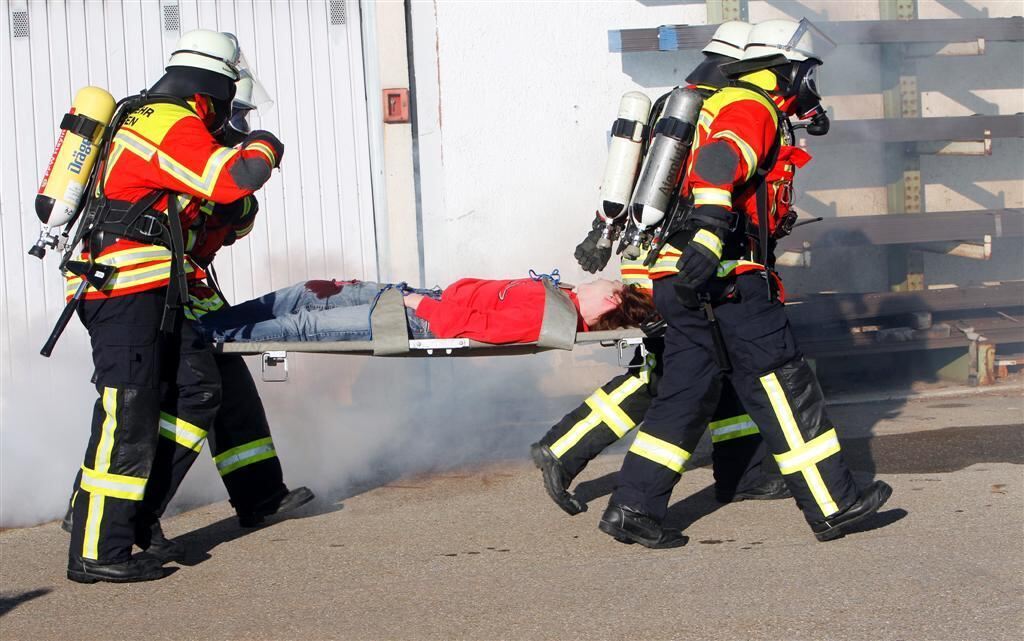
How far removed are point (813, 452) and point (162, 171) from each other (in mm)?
2467

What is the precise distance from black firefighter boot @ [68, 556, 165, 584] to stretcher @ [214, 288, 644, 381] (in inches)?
32.8

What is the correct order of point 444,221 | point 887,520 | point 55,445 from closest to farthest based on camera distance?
point 887,520 → point 55,445 → point 444,221

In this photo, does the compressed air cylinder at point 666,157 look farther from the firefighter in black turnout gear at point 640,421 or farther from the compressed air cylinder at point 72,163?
the compressed air cylinder at point 72,163

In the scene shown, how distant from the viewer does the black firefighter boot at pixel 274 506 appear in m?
4.82

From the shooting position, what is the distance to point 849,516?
4.15m

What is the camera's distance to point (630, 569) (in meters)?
4.08

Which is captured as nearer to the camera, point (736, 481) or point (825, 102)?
point (736, 481)

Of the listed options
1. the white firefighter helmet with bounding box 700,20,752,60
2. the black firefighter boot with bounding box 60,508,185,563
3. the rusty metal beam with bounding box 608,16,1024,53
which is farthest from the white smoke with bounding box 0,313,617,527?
the white firefighter helmet with bounding box 700,20,752,60

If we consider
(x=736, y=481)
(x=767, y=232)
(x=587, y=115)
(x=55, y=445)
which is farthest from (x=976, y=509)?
(x=55, y=445)

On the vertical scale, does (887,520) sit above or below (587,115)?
below

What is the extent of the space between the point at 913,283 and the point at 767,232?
3419 mm

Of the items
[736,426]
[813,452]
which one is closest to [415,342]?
[736,426]

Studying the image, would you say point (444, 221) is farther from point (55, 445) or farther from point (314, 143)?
point (55, 445)

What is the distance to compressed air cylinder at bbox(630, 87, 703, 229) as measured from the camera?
13.7ft
